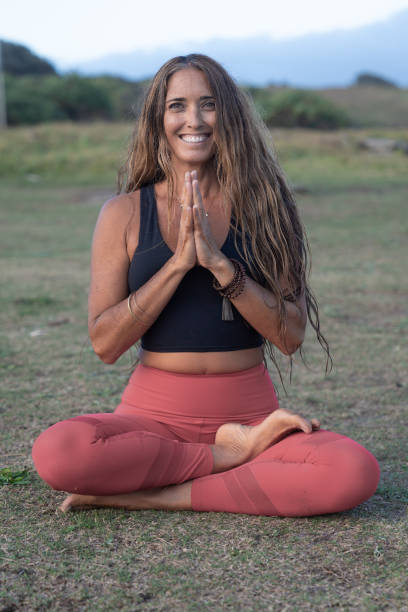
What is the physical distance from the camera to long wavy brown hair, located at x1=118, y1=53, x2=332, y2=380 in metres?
3.12

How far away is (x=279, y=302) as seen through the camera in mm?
3072

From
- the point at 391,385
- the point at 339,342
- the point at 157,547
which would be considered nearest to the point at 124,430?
the point at 157,547

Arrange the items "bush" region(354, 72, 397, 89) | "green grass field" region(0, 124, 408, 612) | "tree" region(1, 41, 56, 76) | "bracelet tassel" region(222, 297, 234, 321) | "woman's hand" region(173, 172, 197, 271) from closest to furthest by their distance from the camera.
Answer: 1. "green grass field" region(0, 124, 408, 612)
2. "woman's hand" region(173, 172, 197, 271)
3. "bracelet tassel" region(222, 297, 234, 321)
4. "tree" region(1, 41, 56, 76)
5. "bush" region(354, 72, 397, 89)

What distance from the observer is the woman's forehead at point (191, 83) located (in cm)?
310

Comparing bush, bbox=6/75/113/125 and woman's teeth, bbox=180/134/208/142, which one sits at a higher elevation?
woman's teeth, bbox=180/134/208/142

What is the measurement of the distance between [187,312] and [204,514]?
29.2 inches

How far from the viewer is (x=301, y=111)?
32875mm

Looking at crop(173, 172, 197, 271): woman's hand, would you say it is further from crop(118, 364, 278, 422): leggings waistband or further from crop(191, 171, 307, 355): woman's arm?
crop(118, 364, 278, 422): leggings waistband

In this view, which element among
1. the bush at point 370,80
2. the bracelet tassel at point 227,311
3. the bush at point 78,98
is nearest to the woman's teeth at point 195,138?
the bracelet tassel at point 227,311

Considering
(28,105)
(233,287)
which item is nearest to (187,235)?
(233,287)

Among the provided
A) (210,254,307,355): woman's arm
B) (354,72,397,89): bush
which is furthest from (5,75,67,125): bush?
(354,72,397,89): bush

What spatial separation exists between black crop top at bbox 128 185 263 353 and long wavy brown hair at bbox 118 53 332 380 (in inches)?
5.2

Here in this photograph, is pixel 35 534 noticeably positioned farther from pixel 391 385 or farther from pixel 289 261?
pixel 391 385

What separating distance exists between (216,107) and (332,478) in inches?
57.1
